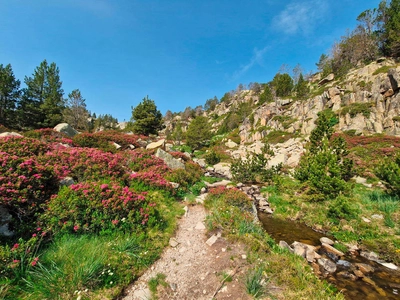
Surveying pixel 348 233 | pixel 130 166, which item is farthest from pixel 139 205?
pixel 348 233

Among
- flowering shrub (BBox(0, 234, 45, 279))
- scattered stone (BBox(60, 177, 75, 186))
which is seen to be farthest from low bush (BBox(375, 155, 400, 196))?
scattered stone (BBox(60, 177, 75, 186))

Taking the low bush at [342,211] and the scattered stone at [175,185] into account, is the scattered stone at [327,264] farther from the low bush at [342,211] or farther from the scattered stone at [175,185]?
the scattered stone at [175,185]

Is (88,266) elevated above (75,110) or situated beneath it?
situated beneath

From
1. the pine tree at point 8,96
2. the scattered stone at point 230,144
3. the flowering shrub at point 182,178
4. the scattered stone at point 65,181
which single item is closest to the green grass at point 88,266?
the scattered stone at point 65,181

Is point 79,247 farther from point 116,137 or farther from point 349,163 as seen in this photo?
point 349,163

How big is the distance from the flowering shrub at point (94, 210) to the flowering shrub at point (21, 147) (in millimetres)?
3523

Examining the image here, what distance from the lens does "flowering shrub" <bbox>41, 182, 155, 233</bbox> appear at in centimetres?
506

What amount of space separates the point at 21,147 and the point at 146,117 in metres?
23.5

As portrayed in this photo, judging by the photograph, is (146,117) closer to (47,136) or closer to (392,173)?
(47,136)

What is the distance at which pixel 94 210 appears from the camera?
5707 mm

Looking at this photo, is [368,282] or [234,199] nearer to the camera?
[368,282]

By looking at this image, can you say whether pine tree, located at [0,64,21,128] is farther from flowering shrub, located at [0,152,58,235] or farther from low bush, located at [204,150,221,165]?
flowering shrub, located at [0,152,58,235]

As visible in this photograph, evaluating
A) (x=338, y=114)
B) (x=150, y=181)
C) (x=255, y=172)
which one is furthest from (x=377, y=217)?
(x=338, y=114)

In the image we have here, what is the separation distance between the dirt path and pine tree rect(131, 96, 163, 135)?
25.7 meters
